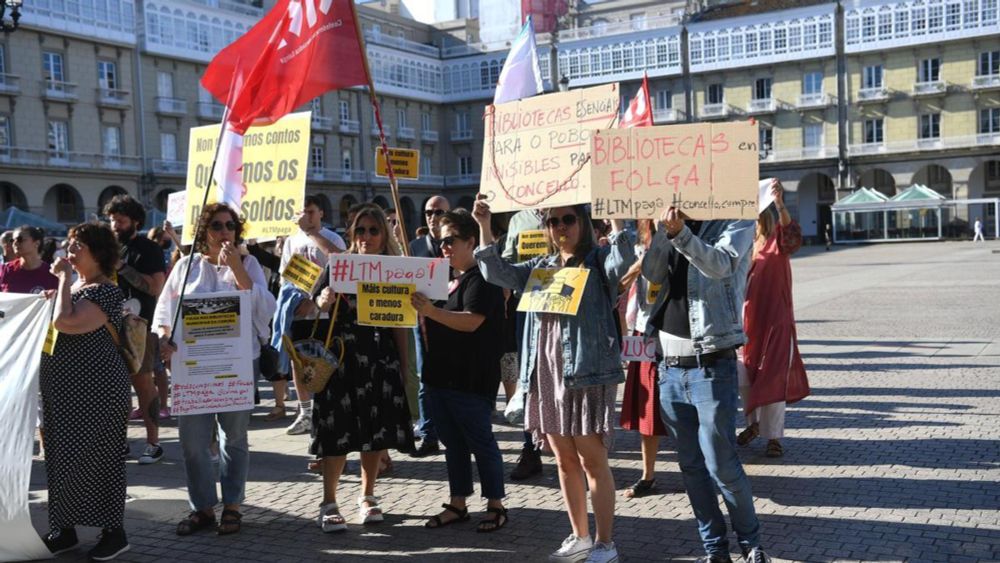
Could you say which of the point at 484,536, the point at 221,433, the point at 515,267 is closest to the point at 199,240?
the point at 221,433

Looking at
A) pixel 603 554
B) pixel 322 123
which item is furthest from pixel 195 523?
pixel 322 123

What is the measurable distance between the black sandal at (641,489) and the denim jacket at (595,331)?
5.08 ft

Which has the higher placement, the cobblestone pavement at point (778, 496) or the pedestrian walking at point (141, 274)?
the pedestrian walking at point (141, 274)

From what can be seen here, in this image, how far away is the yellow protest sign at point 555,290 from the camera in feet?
13.5

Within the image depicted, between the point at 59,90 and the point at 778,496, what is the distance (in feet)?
131

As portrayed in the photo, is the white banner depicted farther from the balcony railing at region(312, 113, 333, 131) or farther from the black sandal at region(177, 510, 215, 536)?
the balcony railing at region(312, 113, 333, 131)

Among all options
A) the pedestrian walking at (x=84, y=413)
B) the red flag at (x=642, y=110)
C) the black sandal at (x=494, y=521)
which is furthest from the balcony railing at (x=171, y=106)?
the black sandal at (x=494, y=521)

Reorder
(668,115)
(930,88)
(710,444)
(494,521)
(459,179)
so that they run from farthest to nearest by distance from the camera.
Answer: (459,179)
(668,115)
(930,88)
(494,521)
(710,444)

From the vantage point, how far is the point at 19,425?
453 cm

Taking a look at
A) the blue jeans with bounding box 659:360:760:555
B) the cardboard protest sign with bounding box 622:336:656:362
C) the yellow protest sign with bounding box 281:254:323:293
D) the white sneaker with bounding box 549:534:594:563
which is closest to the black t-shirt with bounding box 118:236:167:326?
the yellow protest sign with bounding box 281:254:323:293

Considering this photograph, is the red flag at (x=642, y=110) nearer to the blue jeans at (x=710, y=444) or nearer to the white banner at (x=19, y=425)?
the blue jeans at (x=710, y=444)

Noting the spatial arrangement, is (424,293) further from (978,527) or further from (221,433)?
(978,527)

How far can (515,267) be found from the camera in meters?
4.55

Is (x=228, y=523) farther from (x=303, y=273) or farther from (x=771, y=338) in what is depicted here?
(x=771, y=338)
